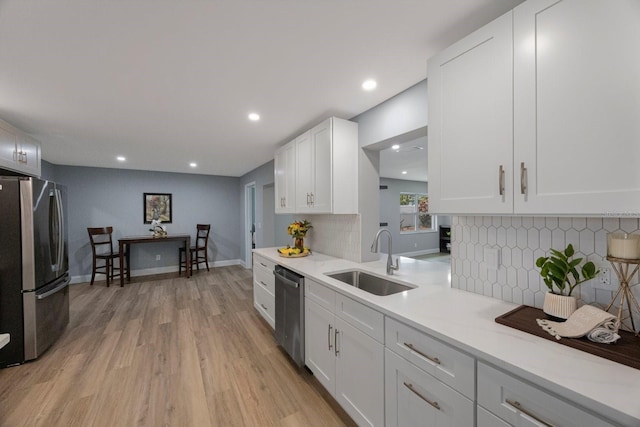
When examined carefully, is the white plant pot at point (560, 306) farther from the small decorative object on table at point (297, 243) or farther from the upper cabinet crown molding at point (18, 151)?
the upper cabinet crown molding at point (18, 151)

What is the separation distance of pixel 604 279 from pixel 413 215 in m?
7.19

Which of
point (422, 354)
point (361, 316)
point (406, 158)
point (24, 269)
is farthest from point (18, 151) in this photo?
point (406, 158)

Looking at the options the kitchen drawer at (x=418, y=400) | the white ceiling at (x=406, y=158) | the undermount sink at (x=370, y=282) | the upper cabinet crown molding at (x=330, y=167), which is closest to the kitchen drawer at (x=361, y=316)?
the kitchen drawer at (x=418, y=400)

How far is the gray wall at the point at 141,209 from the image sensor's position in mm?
5133

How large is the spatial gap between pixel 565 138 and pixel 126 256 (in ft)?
22.1

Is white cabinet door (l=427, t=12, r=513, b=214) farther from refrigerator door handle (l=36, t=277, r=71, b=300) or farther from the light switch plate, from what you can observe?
refrigerator door handle (l=36, t=277, r=71, b=300)

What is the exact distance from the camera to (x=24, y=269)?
7.59 feet

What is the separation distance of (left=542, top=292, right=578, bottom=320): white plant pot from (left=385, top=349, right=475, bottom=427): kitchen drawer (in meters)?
0.55

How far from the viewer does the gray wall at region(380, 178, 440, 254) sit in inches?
289

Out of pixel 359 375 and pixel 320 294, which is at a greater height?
pixel 320 294

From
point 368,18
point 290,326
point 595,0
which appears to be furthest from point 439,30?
point 290,326

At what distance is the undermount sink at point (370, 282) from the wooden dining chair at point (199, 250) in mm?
4492

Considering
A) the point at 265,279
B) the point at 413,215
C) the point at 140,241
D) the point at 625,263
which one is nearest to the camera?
the point at 625,263

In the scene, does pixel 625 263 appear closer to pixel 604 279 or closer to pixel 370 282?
pixel 604 279
